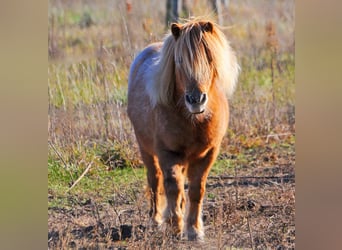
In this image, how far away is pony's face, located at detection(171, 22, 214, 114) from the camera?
4.20 meters

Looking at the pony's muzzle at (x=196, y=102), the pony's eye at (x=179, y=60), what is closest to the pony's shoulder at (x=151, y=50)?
the pony's eye at (x=179, y=60)

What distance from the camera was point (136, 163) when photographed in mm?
6484

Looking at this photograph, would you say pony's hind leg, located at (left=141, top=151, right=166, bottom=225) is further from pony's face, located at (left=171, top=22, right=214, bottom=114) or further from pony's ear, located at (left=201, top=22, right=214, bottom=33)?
pony's ear, located at (left=201, top=22, right=214, bottom=33)

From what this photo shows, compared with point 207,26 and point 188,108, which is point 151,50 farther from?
point 188,108

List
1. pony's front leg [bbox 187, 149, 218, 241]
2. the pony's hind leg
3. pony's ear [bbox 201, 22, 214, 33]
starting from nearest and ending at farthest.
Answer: pony's ear [bbox 201, 22, 214, 33] → pony's front leg [bbox 187, 149, 218, 241] → the pony's hind leg

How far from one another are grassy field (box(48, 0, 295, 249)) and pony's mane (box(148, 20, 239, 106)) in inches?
7.8

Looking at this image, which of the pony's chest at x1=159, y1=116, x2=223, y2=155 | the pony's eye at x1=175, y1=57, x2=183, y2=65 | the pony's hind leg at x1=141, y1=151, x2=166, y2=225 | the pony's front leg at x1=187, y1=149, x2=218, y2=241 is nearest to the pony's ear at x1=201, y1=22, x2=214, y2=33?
the pony's eye at x1=175, y1=57, x2=183, y2=65
